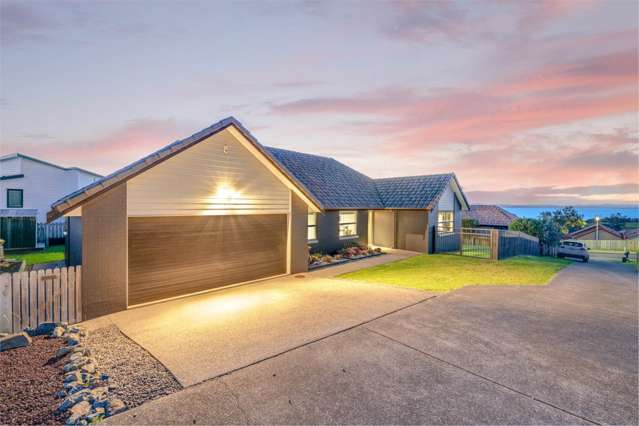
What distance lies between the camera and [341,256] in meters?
17.3

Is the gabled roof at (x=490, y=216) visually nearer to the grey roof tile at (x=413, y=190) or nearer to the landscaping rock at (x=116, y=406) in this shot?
the grey roof tile at (x=413, y=190)

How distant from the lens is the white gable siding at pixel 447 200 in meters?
21.4

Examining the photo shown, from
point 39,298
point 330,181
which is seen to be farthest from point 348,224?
point 39,298

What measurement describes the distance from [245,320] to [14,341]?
4.56 m

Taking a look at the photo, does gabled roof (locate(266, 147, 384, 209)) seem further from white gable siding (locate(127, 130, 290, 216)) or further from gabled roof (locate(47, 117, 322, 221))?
gabled roof (locate(47, 117, 322, 221))

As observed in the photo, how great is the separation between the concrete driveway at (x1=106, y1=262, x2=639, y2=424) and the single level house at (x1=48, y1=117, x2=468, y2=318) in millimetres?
5333

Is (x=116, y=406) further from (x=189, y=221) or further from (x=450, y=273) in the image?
(x=450, y=273)

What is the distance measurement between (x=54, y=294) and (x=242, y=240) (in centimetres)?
549

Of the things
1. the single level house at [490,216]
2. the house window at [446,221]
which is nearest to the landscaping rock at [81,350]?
the house window at [446,221]

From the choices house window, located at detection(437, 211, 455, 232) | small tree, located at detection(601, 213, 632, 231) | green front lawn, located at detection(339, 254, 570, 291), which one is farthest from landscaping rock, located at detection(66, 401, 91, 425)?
small tree, located at detection(601, 213, 632, 231)

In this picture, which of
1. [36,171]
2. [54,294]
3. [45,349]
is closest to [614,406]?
[45,349]

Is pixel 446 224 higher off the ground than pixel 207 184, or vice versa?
pixel 207 184

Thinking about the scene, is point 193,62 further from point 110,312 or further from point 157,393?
point 157,393

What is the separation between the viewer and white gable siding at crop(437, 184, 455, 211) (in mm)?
21422
